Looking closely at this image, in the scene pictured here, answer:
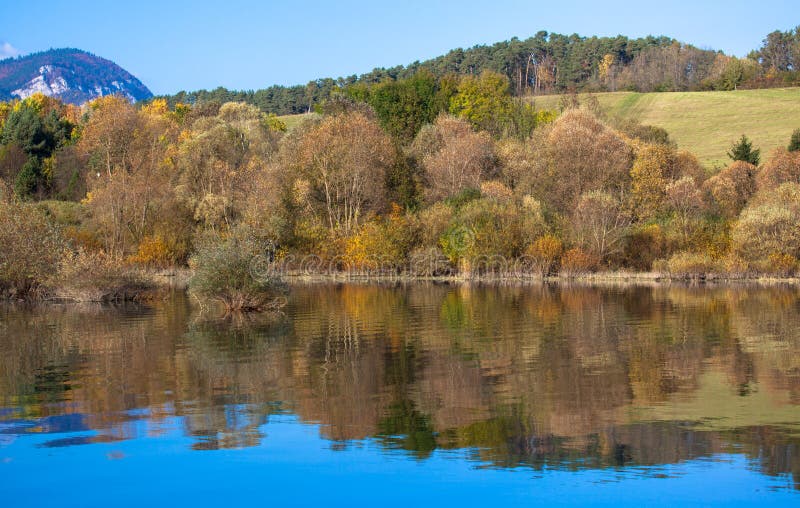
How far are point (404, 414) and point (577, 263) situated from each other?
34.8 m

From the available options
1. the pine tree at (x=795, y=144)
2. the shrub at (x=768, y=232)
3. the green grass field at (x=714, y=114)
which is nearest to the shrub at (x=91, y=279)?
the shrub at (x=768, y=232)

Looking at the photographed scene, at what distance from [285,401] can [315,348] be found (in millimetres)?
6613

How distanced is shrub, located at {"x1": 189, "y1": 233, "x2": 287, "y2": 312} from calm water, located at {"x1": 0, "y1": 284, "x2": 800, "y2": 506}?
3022 mm

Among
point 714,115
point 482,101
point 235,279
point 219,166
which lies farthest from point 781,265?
point 714,115

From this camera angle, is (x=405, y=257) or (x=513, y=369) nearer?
(x=513, y=369)

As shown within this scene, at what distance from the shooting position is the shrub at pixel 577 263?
154 feet

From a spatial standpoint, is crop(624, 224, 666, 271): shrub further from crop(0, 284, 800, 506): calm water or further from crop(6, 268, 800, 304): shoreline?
crop(0, 284, 800, 506): calm water

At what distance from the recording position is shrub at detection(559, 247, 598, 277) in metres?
46.9

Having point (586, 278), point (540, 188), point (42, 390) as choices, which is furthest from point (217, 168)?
point (42, 390)

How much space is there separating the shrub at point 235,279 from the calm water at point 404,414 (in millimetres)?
3022

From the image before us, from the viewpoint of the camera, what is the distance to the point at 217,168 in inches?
2352

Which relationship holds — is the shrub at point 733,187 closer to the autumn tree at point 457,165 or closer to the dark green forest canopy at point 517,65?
the autumn tree at point 457,165

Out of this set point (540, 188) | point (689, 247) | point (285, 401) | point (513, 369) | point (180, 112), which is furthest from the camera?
point (180, 112)

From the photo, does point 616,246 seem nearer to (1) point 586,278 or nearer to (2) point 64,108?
(1) point 586,278
